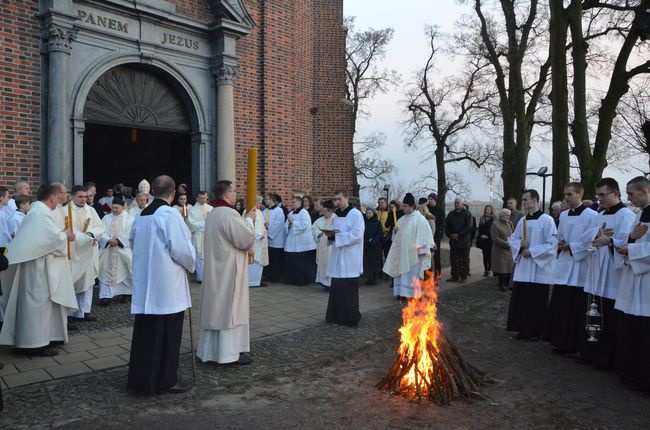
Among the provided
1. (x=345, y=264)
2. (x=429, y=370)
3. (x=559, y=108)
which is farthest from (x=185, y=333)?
(x=559, y=108)

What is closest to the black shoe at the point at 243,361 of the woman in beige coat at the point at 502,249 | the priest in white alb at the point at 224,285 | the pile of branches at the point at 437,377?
the priest in white alb at the point at 224,285

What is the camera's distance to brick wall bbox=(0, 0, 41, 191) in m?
8.91

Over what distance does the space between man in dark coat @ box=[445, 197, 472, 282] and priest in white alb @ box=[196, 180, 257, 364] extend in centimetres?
724

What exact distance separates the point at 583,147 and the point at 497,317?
6597 millimetres

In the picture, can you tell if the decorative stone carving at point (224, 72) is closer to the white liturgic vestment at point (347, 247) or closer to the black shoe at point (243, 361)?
the white liturgic vestment at point (347, 247)

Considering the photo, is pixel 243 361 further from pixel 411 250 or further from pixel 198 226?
pixel 198 226

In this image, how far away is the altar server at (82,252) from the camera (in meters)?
7.11

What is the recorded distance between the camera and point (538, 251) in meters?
6.77

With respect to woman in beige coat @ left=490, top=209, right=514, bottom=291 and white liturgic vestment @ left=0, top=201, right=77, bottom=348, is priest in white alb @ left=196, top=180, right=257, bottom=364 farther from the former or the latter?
woman in beige coat @ left=490, top=209, right=514, bottom=291

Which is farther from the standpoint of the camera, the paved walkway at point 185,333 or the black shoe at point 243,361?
the black shoe at point 243,361

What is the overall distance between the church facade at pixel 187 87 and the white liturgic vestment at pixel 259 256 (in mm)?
1704

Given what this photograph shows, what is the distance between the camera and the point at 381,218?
12562mm

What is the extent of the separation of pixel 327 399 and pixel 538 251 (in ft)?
12.3

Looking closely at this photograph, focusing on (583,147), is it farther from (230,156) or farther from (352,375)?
(352,375)
